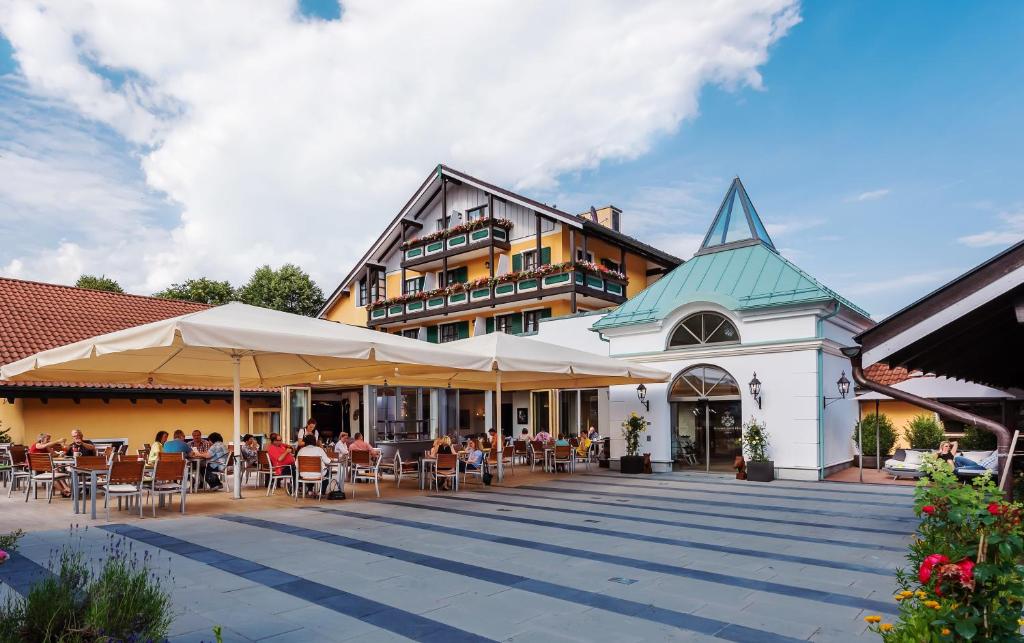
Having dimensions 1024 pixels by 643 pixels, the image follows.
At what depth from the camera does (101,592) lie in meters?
3.44

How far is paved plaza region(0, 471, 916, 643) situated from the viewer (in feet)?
16.0

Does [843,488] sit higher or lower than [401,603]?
lower

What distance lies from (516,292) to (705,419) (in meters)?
10.5

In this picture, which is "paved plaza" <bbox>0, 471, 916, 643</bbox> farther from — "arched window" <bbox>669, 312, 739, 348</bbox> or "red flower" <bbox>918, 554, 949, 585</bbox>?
"arched window" <bbox>669, 312, 739, 348</bbox>

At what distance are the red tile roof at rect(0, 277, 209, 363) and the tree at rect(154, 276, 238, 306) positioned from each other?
79.6ft

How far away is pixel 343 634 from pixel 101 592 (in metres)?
1.72

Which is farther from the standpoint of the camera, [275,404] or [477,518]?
[275,404]

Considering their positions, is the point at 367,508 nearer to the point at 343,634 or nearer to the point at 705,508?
the point at 705,508

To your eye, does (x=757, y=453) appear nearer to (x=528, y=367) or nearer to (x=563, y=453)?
(x=563, y=453)

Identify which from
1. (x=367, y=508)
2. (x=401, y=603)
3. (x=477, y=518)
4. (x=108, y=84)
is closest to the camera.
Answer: (x=401, y=603)

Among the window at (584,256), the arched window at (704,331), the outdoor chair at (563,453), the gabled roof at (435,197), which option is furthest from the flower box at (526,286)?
the outdoor chair at (563,453)

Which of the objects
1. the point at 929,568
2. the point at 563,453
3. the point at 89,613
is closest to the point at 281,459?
the point at 563,453

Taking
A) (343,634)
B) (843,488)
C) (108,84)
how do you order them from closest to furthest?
(343,634)
(108,84)
(843,488)

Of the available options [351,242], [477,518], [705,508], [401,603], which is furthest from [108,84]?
[351,242]
